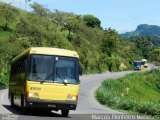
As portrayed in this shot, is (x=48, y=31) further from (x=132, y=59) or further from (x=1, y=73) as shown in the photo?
(x=132, y=59)

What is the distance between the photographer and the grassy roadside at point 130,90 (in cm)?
3778

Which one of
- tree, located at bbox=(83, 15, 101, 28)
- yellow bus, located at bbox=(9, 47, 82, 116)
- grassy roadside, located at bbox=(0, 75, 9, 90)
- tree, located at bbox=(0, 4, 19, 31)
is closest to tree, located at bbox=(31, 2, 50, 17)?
tree, located at bbox=(0, 4, 19, 31)

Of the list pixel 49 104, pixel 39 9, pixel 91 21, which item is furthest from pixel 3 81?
pixel 91 21

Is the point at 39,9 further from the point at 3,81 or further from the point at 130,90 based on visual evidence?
the point at 3,81

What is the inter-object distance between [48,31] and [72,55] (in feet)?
216

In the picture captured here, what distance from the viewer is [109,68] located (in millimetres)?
114000

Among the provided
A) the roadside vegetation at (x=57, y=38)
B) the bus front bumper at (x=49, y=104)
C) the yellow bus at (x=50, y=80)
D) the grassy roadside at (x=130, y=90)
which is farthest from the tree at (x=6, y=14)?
the bus front bumper at (x=49, y=104)

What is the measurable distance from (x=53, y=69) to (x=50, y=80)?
1.65 feet

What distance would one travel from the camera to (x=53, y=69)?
68.2ft

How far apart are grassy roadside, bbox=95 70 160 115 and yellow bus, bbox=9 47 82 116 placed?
1100 centimetres

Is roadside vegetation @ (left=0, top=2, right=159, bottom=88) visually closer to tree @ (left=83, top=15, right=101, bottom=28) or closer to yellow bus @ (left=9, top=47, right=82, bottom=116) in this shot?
tree @ (left=83, top=15, right=101, bottom=28)

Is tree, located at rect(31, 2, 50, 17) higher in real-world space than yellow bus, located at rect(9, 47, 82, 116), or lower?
higher

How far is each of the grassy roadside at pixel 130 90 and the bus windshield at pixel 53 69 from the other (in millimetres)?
10981

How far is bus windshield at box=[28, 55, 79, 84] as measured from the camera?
20688mm
